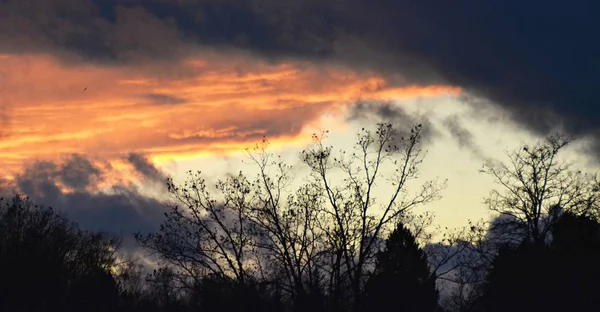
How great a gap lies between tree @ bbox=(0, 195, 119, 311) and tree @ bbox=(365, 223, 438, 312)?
84.2ft

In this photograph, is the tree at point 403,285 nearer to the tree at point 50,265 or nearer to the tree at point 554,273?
the tree at point 554,273

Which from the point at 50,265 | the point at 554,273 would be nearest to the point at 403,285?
the point at 554,273

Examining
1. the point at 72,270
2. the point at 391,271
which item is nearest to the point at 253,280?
the point at 391,271

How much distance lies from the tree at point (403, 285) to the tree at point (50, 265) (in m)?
25.7

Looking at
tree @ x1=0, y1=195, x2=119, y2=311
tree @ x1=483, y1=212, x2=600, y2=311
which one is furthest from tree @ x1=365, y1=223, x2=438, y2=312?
tree @ x1=0, y1=195, x2=119, y2=311

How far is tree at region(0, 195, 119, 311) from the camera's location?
2328 inches

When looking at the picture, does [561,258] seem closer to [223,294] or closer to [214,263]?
[214,263]

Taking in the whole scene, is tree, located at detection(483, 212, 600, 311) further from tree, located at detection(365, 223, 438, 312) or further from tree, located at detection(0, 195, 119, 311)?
tree, located at detection(0, 195, 119, 311)

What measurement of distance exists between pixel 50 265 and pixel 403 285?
89.5ft

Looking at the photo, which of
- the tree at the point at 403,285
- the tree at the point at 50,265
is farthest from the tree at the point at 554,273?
the tree at the point at 50,265

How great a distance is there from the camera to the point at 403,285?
56.2 m

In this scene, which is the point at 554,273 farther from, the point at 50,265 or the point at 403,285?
the point at 50,265

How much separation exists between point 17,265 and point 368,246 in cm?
3085

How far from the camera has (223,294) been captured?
2437 inches
